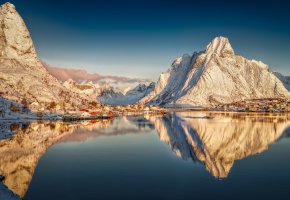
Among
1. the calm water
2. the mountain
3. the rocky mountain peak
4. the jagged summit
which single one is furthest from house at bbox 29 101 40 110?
the calm water

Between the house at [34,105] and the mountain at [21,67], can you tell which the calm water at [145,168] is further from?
the mountain at [21,67]

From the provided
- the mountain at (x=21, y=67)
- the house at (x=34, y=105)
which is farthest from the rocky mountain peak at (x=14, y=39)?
the house at (x=34, y=105)

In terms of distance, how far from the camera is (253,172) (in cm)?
2594

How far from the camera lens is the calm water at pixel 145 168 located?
2028cm

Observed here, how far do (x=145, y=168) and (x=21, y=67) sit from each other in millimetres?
128285

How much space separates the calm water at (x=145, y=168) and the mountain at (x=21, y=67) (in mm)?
84079

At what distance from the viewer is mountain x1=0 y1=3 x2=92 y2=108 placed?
124 meters

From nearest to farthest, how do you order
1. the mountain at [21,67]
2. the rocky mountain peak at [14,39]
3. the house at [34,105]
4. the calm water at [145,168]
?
the calm water at [145,168], the house at [34,105], the mountain at [21,67], the rocky mountain peak at [14,39]

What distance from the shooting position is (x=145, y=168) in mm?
27594

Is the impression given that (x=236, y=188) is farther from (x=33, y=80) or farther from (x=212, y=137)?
(x=33, y=80)

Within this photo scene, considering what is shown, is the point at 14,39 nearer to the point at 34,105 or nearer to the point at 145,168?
the point at 34,105

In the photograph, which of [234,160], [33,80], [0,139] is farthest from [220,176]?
[33,80]

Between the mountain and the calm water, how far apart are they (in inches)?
3310

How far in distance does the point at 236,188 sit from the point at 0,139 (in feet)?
114
